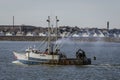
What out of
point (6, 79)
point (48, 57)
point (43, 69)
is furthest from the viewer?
point (48, 57)

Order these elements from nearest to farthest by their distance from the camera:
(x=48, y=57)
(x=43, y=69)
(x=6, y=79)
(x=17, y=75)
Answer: (x=6, y=79), (x=17, y=75), (x=43, y=69), (x=48, y=57)

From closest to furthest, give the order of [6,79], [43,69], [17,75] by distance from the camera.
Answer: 1. [6,79]
2. [17,75]
3. [43,69]

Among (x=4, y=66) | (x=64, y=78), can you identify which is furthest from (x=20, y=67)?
(x=64, y=78)

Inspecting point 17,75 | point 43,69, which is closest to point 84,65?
point 43,69

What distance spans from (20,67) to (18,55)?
5185 millimetres

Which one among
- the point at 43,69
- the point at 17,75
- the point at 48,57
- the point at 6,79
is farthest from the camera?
the point at 48,57

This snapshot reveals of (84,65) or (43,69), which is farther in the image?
(84,65)

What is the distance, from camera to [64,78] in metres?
77.8

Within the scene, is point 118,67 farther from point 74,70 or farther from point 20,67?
point 20,67

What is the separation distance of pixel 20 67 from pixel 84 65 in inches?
420

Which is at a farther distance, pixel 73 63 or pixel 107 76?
pixel 73 63

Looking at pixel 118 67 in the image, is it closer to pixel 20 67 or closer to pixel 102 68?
pixel 102 68

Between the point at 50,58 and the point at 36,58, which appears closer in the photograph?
the point at 50,58

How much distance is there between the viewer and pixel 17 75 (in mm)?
81188
